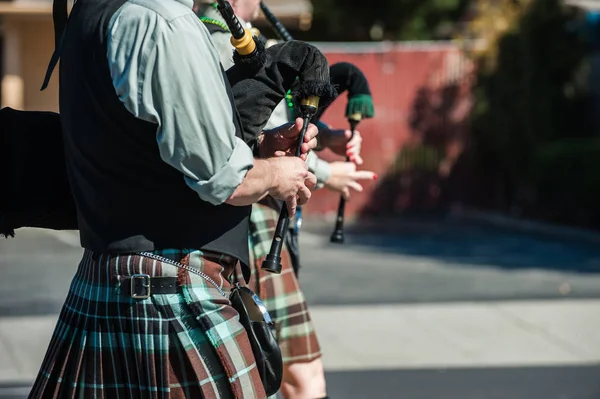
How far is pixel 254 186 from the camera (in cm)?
231

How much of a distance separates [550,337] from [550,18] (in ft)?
26.0

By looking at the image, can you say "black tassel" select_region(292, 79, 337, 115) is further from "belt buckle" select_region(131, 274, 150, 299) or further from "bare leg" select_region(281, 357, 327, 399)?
"bare leg" select_region(281, 357, 327, 399)

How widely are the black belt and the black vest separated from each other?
69mm

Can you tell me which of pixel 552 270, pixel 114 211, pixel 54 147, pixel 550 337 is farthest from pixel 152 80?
pixel 552 270

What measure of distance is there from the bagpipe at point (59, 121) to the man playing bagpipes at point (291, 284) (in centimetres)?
89

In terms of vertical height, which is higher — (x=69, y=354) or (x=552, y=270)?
(x=69, y=354)

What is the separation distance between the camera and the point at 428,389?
5340mm

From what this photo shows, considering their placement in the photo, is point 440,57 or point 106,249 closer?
point 106,249

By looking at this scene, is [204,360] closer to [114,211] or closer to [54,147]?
[114,211]

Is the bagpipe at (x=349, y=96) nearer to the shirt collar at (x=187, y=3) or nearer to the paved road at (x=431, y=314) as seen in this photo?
the shirt collar at (x=187, y=3)

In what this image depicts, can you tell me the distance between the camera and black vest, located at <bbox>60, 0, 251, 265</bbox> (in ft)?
7.54

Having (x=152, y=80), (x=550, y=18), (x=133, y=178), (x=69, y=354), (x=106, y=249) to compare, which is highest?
(x=550, y=18)

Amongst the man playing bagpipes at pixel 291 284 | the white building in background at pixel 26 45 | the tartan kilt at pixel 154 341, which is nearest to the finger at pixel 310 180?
the tartan kilt at pixel 154 341

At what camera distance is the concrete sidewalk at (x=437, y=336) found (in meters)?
5.87
